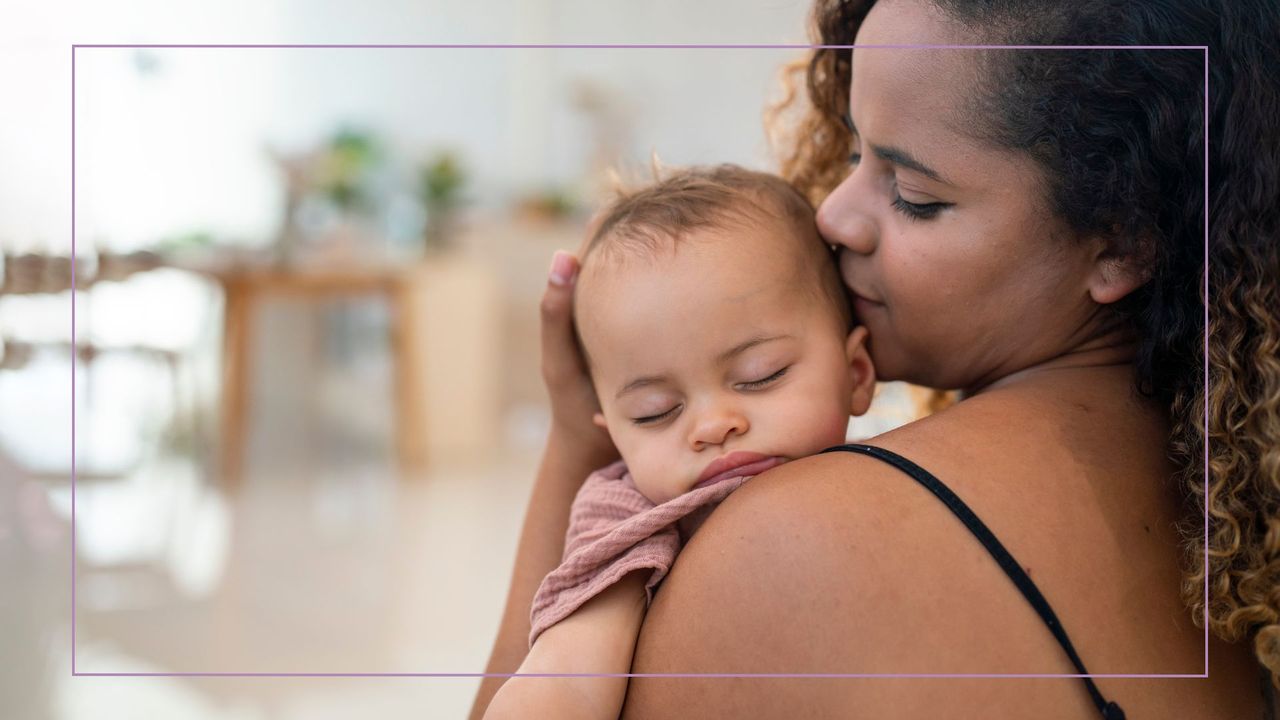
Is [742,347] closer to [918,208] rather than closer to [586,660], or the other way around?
[918,208]

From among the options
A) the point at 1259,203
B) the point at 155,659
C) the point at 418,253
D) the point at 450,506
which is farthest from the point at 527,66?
the point at 1259,203

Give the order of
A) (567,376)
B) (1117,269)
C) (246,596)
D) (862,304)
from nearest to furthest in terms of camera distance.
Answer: (1117,269) → (862,304) → (567,376) → (246,596)

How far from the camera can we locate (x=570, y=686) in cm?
88

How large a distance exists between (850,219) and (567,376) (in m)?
0.35

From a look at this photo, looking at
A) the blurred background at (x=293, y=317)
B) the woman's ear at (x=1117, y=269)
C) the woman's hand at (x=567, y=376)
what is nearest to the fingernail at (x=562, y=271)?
the woman's hand at (x=567, y=376)

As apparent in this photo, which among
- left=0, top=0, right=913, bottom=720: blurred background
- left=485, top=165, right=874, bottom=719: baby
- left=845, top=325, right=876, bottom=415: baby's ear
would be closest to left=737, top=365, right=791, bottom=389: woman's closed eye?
left=485, top=165, right=874, bottom=719: baby

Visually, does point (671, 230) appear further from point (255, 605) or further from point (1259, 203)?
point (255, 605)

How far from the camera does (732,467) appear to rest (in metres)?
0.96

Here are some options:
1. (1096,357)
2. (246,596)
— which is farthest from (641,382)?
(246,596)

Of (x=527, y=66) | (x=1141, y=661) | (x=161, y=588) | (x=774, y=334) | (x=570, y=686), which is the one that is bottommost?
(x=161, y=588)

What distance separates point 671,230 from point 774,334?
0.43ft

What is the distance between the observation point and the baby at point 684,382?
0.92 m

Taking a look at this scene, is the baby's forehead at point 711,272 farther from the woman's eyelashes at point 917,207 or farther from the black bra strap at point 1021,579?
the black bra strap at point 1021,579

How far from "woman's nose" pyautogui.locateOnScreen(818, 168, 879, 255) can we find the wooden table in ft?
12.9
